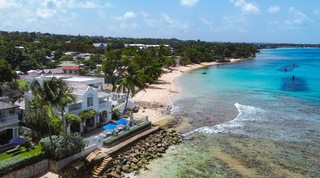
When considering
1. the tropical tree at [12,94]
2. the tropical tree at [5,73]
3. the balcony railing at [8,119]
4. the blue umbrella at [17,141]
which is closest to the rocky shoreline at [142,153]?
the blue umbrella at [17,141]

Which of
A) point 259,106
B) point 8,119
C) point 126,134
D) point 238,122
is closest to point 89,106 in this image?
point 126,134

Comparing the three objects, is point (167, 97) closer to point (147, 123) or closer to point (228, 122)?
point (228, 122)

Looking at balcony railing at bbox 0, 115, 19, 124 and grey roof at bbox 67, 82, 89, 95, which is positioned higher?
grey roof at bbox 67, 82, 89, 95

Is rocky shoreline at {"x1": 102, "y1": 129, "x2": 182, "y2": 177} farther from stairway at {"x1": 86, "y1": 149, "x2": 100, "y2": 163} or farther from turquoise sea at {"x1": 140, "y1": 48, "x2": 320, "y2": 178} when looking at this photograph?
stairway at {"x1": 86, "y1": 149, "x2": 100, "y2": 163}

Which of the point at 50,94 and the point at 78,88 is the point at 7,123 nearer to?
the point at 50,94

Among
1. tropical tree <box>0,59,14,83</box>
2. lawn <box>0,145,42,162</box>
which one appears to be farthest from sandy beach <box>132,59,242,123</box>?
tropical tree <box>0,59,14,83</box>

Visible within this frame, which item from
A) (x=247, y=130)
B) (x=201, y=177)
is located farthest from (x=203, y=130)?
(x=201, y=177)

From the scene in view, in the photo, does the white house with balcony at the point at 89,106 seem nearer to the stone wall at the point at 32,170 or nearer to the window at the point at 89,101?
the window at the point at 89,101
